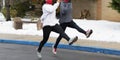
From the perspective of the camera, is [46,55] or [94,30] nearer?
[46,55]

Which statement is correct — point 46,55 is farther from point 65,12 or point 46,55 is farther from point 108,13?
point 108,13

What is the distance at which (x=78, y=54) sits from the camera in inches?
534

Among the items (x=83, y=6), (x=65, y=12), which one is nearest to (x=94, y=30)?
(x=65, y=12)

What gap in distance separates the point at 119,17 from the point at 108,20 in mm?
696

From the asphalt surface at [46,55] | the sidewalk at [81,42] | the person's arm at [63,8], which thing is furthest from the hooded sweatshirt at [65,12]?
the sidewalk at [81,42]

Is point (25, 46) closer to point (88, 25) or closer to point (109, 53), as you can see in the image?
point (109, 53)

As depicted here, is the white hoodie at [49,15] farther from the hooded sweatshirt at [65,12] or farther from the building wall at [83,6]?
the building wall at [83,6]

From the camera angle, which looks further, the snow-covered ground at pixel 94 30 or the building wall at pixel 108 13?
the building wall at pixel 108 13

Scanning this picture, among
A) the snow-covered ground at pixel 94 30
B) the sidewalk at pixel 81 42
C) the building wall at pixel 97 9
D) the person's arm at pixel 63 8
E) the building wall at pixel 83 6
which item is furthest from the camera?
the building wall at pixel 83 6

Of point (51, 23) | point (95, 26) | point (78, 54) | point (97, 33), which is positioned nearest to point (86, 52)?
point (78, 54)

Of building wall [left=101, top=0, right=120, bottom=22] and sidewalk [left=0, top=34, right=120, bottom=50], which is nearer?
sidewalk [left=0, top=34, right=120, bottom=50]

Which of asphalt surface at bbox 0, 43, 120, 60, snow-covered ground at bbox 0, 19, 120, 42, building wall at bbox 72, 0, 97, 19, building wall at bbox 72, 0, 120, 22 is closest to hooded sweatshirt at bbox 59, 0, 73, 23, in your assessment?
asphalt surface at bbox 0, 43, 120, 60

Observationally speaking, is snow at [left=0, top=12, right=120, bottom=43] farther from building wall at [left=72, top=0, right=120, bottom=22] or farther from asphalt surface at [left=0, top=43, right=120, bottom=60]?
building wall at [left=72, top=0, right=120, bottom=22]

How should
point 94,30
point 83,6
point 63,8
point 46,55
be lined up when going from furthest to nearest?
point 83,6, point 94,30, point 46,55, point 63,8
